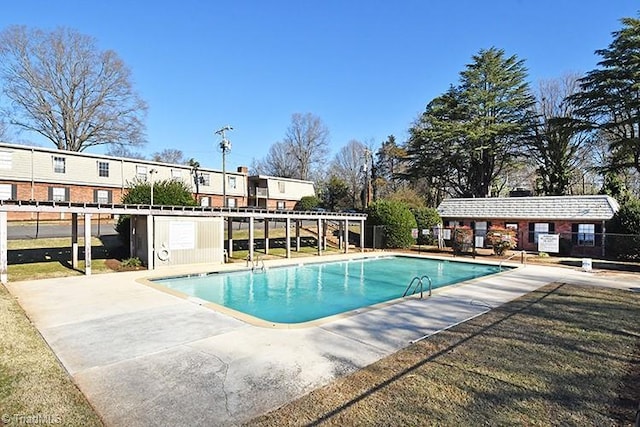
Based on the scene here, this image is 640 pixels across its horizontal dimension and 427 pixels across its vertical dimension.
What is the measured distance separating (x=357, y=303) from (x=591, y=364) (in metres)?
7.07

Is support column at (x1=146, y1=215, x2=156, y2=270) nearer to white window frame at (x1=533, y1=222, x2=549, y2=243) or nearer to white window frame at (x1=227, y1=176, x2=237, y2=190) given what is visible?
white window frame at (x1=227, y1=176, x2=237, y2=190)

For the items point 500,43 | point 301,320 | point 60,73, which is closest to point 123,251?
point 301,320

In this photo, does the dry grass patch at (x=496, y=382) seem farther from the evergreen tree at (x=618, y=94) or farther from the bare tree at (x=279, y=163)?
the bare tree at (x=279, y=163)

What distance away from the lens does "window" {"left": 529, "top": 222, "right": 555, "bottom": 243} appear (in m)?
23.7

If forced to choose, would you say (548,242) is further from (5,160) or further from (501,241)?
(5,160)

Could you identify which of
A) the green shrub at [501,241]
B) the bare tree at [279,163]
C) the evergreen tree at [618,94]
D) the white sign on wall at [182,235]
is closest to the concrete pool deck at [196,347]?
the white sign on wall at [182,235]

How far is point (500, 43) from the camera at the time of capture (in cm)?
3331

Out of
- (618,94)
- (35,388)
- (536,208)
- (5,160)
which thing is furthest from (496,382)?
(5,160)

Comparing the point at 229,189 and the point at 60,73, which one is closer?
the point at 60,73

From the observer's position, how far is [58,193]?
25406 millimetres

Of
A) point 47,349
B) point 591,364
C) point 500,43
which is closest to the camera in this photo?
point 591,364

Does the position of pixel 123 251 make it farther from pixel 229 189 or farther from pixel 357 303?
pixel 229 189

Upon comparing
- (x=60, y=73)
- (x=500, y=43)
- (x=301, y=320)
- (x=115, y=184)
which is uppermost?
(x=500, y=43)

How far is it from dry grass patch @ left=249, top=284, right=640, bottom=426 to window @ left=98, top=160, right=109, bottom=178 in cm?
2832
